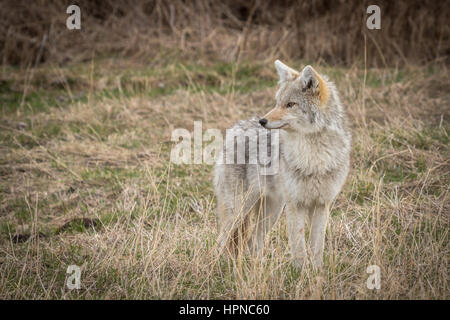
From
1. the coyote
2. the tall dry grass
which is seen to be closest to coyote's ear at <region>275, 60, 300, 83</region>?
the coyote

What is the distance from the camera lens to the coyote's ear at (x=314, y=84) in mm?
3748

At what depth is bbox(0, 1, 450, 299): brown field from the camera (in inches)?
136

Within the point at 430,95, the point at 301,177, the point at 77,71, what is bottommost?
the point at 301,177

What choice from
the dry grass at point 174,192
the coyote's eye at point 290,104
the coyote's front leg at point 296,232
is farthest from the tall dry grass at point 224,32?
the coyote's front leg at point 296,232

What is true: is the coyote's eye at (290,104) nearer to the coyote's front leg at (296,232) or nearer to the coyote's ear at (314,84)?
the coyote's ear at (314,84)

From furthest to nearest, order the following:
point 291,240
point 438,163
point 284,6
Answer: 1. point 284,6
2. point 438,163
3. point 291,240

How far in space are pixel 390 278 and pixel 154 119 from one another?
18.7ft

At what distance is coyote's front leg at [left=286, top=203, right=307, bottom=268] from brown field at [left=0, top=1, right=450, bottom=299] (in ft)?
0.34

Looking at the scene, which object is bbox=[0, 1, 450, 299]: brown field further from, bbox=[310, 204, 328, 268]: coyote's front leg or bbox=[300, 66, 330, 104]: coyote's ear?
bbox=[300, 66, 330, 104]: coyote's ear

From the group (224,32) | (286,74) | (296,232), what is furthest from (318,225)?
(224,32)

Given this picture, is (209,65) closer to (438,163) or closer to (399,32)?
(399,32)

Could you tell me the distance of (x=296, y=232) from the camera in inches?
149

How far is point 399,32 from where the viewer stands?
1042 centimetres
